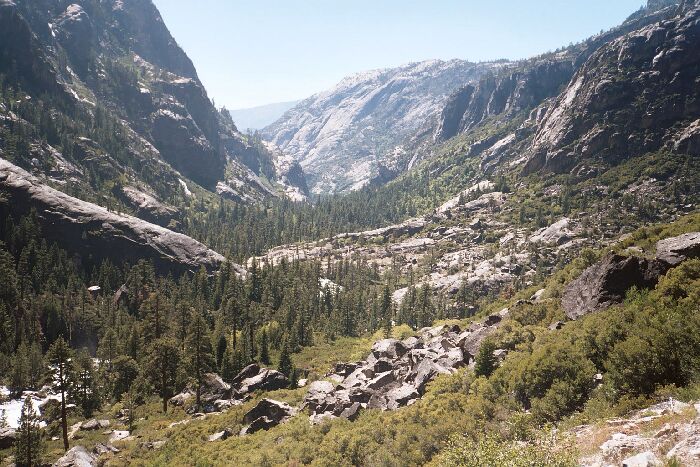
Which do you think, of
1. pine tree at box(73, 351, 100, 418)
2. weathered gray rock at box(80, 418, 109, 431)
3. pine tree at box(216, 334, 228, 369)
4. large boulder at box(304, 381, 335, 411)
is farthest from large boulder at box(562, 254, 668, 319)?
pine tree at box(73, 351, 100, 418)

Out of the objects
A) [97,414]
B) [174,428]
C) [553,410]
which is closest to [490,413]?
[553,410]

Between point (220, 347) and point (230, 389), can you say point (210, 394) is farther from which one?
point (220, 347)

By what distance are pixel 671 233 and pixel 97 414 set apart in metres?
88.7

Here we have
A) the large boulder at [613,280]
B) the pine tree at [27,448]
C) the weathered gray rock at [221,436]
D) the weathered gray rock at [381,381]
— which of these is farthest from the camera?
the pine tree at [27,448]

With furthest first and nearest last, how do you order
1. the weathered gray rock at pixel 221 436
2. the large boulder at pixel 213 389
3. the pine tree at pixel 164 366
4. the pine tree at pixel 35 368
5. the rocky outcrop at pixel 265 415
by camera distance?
the pine tree at pixel 35 368
the pine tree at pixel 164 366
the large boulder at pixel 213 389
the weathered gray rock at pixel 221 436
the rocky outcrop at pixel 265 415

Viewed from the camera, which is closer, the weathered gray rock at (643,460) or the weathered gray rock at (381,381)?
the weathered gray rock at (643,460)

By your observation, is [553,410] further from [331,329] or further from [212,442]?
[331,329]

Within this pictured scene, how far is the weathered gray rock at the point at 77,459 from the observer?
44828 millimetres

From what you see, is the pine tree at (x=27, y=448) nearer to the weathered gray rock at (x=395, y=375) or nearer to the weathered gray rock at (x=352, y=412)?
the weathered gray rock at (x=395, y=375)

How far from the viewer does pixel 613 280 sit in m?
34.2

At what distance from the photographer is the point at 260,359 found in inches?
3723

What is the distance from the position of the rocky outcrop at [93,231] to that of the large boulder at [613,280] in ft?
488

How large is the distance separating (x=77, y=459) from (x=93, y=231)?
12879 centimetres

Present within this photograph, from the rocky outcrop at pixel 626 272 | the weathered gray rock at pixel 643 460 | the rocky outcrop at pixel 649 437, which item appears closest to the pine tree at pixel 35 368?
the rocky outcrop at pixel 626 272
